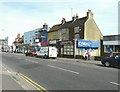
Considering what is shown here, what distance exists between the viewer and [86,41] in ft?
199

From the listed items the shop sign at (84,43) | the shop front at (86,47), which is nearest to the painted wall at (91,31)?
the shop front at (86,47)

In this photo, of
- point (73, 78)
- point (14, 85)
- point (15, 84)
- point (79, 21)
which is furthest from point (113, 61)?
point (79, 21)

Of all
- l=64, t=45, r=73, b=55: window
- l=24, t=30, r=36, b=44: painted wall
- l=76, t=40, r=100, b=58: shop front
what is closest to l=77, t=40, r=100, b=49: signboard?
l=76, t=40, r=100, b=58: shop front

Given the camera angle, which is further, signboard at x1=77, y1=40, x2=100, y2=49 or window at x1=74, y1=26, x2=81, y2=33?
window at x1=74, y1=26, x2=81, y2=33

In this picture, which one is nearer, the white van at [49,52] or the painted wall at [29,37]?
the white van at [49,52]

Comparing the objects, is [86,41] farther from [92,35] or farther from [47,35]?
[47,35]

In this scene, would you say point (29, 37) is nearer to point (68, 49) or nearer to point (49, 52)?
point (68, 49)

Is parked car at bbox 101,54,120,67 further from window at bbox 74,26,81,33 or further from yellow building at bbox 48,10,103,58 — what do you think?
window at bbox 74,26,81,33

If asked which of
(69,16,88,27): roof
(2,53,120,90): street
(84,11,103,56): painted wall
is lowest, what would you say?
(2,53,120,90): street

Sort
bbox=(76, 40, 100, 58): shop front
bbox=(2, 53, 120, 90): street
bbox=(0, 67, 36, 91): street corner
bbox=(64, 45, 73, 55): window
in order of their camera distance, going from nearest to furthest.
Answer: bbox=(0, 67, 36, 91): street corner → bbox=(2, 53, 120, 90): street → bbox=(76, 40, 100, 58): shop front → bbox=(64, 45, 73, 55): window

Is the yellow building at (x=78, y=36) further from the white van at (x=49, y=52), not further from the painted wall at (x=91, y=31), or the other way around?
the white van at (x=49, y=52)

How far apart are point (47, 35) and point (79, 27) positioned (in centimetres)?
2426

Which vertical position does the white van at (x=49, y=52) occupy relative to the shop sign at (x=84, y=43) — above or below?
below

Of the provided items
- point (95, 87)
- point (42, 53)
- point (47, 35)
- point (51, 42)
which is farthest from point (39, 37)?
point (95, 87)
